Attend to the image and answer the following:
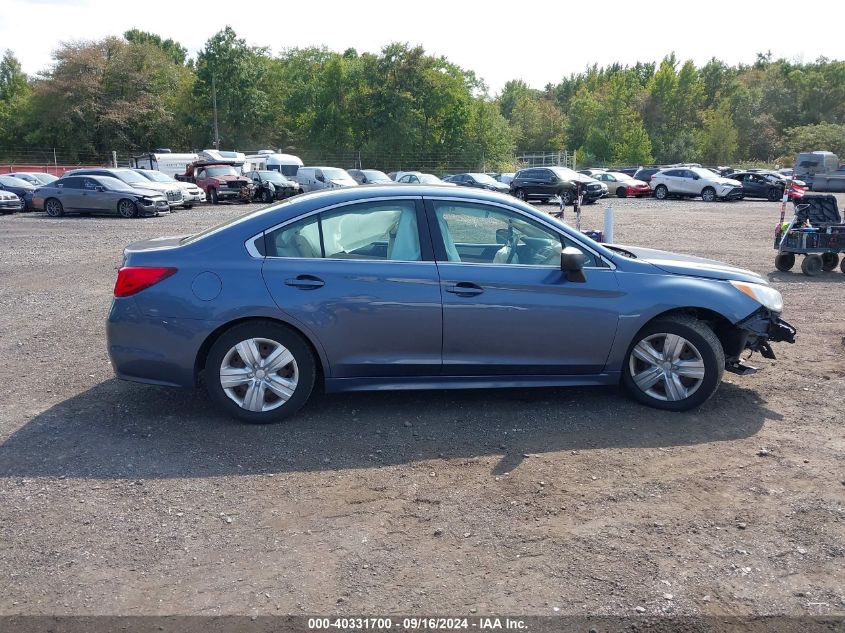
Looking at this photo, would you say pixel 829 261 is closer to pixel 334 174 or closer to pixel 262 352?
pixel 262 352

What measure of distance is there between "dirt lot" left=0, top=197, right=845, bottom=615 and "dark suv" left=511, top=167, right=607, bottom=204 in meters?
27.5

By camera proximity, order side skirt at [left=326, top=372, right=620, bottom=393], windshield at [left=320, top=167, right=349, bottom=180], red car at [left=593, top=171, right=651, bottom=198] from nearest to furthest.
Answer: side skirt at [left=326, top=372, right=620, bottom=393] < windshield at [left=320, top=167, right=349, bottom=180] < red car at [left=593, top=171, right=651, bottom=198]

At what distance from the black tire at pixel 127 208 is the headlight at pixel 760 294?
74.9ft

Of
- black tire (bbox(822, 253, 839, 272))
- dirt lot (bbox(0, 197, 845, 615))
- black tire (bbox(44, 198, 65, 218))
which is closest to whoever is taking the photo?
dirt lot (bbox(0, 197, 845, 615))

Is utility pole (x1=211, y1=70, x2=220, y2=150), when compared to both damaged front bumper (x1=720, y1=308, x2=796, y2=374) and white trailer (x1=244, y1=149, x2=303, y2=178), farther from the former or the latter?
damaged front bumper (x1=720, y1=308, x2=796, y2=374)

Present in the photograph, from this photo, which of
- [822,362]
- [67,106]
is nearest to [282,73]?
[67,106]

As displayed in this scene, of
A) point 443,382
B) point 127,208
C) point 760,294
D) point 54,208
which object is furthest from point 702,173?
point 443,382

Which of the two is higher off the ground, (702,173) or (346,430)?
(702,173)

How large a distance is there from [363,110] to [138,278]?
6157 cm

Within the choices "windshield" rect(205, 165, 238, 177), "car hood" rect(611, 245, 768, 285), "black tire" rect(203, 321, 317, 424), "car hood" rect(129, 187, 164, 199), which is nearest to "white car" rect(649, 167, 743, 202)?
"windshield" rect(205, 165, 238, 177)

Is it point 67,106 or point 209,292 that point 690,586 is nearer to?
point 209,292

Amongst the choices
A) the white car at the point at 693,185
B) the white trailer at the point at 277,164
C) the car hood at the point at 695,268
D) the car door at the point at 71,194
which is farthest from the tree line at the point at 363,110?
the car hood at the point at 695,268

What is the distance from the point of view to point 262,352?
5.36 m

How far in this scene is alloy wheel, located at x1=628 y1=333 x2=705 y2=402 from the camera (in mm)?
5629
